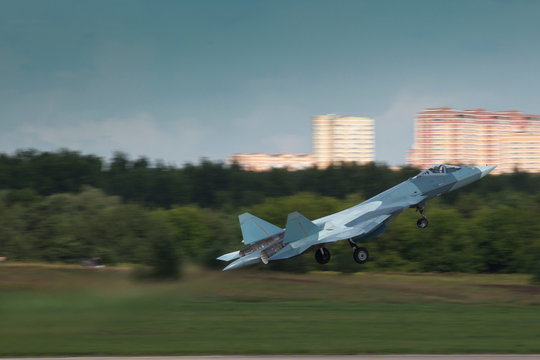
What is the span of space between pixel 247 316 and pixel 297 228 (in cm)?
470

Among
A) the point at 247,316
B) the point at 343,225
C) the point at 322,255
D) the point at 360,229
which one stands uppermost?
the point at 343,225

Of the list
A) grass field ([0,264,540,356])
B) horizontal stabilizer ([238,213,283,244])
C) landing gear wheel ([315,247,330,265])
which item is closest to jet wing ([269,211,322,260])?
horizontal stabilizer ([238,213,283,244])

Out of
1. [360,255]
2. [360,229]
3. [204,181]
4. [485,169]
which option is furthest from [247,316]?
[204,181]

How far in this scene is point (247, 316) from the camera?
29.0 meters

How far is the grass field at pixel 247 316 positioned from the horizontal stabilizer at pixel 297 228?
3540mm

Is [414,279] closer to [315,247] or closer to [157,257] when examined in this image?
[315,247]

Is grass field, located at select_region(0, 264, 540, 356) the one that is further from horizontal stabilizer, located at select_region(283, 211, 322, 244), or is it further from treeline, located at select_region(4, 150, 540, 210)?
treeline, located at select_region(4, 150, 540, 210)

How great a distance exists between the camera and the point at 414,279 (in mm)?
43469

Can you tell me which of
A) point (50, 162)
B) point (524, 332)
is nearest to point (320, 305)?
point (524, 332)

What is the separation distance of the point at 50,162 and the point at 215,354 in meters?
103

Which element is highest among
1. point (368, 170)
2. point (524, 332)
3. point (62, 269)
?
point (368, 170)

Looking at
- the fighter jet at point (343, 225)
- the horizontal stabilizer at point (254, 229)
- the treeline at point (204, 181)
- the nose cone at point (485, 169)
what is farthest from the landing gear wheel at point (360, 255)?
the treeline at point (204, 181)

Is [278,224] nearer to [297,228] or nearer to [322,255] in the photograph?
[322,255]

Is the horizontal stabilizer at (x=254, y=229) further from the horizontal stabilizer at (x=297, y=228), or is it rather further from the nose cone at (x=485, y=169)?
the nose cone at (x=485, y=169)
